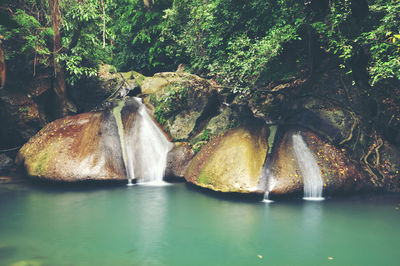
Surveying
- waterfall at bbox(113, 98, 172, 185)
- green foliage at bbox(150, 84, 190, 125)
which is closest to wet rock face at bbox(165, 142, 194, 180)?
waterfall at bbox(113, 98, 172, 185)

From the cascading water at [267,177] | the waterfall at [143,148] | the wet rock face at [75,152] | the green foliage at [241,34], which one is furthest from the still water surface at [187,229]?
the green foliage at [241,34]

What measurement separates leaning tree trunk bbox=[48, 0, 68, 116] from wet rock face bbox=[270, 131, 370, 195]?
822cm

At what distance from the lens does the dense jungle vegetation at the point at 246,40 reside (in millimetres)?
7375

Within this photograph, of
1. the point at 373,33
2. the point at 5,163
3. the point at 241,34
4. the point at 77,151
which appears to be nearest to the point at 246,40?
the point at 241,34

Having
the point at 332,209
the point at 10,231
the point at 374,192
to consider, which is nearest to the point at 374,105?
the point at 374,192

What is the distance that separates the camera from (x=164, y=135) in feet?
34.6

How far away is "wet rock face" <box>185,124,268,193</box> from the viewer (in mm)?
7893

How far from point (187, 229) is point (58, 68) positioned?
7887 millimetres

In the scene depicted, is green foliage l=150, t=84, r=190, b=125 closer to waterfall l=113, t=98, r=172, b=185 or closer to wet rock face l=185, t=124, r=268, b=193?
waterfall l=113, t=98, r=172, b=185

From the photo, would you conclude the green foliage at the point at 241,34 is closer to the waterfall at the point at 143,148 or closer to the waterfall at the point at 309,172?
the waterfall at the point at 309,172

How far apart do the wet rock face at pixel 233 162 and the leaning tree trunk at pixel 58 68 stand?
5.77m

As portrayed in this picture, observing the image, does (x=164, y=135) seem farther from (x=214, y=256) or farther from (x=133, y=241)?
(x=214, y=256)

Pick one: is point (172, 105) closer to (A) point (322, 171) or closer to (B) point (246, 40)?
(B) point (246, 40)

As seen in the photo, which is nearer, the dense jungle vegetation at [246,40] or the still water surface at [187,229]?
the still water surface at [187,229]
